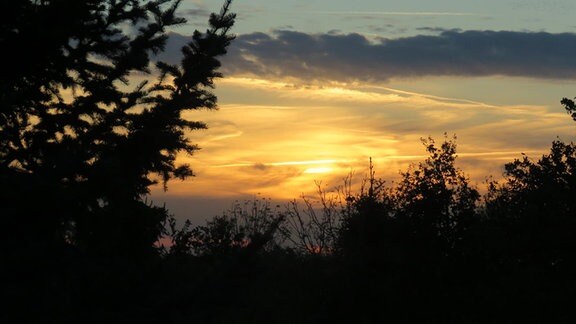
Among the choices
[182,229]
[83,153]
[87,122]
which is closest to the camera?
[83,153]

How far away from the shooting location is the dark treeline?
5.91 metres

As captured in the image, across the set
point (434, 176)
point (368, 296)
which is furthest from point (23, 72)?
point (434, 176)

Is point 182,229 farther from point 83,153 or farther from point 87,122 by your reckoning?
point 83,153

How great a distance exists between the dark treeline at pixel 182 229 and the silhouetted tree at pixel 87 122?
26mm

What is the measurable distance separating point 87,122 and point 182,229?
984 centimetres

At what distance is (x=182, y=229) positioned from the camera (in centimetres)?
2239

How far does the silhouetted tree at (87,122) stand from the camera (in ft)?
20.0

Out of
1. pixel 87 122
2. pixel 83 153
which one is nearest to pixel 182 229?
pixel 87 122

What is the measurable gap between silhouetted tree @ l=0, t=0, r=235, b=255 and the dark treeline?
0.03 meters

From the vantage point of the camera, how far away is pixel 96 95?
11.2 m

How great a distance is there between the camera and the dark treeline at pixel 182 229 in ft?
19.4

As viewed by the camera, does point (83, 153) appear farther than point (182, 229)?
No

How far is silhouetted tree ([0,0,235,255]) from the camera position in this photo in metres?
6.09

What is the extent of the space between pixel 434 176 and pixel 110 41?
37.9ft
